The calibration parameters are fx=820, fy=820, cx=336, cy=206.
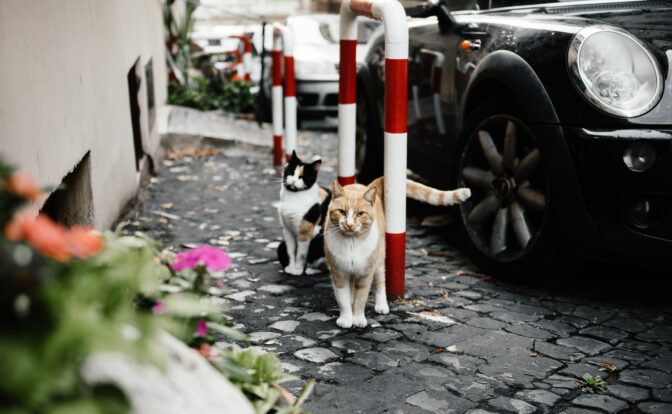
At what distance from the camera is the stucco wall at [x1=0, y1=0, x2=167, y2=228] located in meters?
3.00

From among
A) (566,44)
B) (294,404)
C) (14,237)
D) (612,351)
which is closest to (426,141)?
(566,44)

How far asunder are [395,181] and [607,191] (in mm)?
989

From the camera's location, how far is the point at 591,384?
3.09 m

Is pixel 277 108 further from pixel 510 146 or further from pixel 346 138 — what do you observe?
pixel 510 146

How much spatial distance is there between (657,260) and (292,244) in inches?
76.6

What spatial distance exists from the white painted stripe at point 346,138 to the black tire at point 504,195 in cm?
62

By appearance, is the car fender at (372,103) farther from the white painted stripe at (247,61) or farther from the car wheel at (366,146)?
the white painted stripe at (247,61)

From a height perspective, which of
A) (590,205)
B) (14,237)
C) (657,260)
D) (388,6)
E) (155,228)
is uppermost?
(388,6)

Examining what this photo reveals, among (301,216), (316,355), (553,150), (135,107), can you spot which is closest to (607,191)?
(553,150)

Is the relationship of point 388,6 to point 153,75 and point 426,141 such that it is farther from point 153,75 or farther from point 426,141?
point 153,75

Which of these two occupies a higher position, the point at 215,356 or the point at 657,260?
the point at 215,356

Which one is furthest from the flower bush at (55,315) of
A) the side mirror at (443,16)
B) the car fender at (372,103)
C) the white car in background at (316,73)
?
the white car in background at (316,73)

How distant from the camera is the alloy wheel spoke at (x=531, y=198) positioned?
13.3 feet

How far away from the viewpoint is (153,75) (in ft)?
29.7
